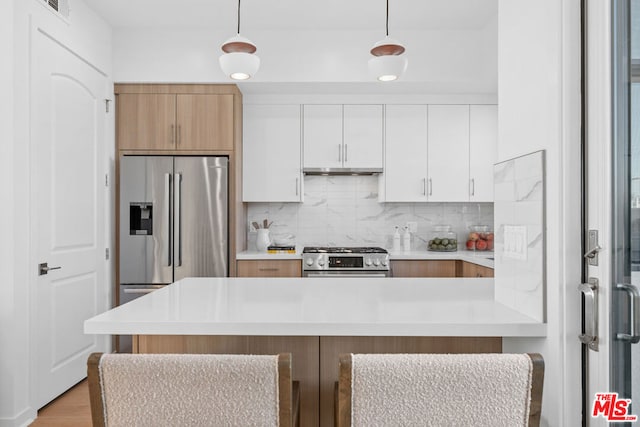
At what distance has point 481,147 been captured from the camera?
3967mm

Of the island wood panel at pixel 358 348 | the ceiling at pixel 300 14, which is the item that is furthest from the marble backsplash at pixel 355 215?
the island wood panel at pixel 358 348

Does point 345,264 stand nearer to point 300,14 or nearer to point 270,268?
point 270,268

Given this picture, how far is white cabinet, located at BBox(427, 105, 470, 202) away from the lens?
3947mm

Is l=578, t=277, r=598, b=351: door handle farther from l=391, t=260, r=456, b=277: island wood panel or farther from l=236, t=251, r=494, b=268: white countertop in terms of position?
l=391, t=260, r=456, b=277: island wood panel

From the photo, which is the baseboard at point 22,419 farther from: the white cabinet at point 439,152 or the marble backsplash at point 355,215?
the white cabinet at point 439,152

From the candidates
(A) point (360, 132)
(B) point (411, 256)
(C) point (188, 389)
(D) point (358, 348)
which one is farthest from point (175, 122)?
(C) point (188, 389)

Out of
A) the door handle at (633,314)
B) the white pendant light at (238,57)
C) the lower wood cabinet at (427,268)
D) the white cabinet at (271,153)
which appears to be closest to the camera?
the door handle at (633,314)

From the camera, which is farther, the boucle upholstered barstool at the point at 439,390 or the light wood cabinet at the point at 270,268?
the light wood cabinet at the point at 270,268

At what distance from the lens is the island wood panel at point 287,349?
1.52 metres

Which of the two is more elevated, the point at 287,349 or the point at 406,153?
the point at 406,153

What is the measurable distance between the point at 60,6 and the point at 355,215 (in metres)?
2.94

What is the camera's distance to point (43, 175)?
2641mm

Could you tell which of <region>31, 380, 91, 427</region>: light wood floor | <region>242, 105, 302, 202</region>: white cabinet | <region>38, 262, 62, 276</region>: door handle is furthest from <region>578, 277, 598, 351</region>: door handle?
<region>242, 105, 302, 202</region>: white cabinet

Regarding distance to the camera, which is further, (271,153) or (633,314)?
(271,153)
